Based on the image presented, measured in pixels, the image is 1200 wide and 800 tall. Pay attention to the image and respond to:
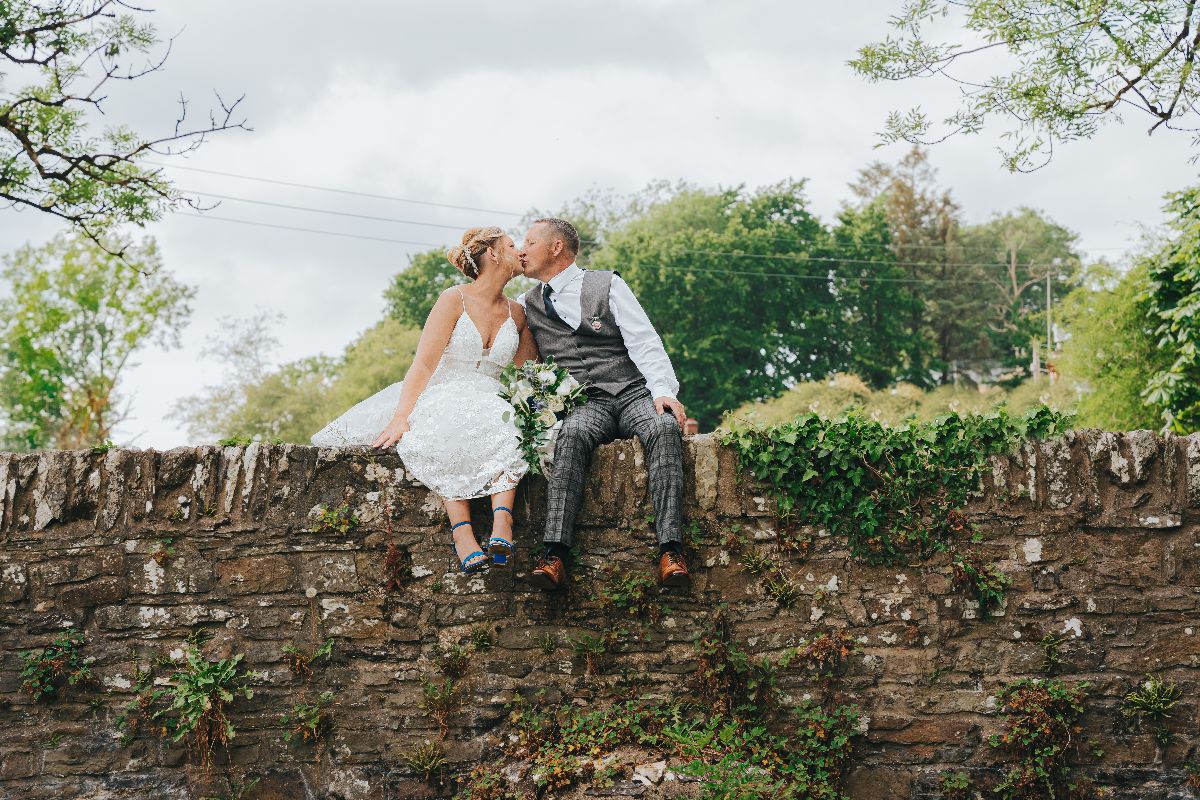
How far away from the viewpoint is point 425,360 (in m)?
5.61

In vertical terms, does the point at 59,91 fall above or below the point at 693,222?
below

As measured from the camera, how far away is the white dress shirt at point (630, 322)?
→ 548cm

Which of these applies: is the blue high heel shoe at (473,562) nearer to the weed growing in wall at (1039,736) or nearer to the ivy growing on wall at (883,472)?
the ivy growing on wall at (883,472)

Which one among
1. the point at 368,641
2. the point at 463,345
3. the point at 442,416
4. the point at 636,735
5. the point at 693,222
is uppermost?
the point at 693,222

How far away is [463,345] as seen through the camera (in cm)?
569

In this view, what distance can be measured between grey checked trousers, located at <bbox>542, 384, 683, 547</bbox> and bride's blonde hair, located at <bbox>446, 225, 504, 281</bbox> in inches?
40.3

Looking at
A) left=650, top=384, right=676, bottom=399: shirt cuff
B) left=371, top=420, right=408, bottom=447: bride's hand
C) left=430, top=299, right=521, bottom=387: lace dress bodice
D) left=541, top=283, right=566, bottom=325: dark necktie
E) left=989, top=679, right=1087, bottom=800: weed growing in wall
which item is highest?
left=541, top=283, right=566, bottom=325: dark necktie

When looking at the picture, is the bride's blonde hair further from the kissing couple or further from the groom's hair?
the groom's hair

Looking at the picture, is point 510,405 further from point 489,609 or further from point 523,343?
point 489,609

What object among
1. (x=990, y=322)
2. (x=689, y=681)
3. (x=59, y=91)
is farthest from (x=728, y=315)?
(x=689, y=681)

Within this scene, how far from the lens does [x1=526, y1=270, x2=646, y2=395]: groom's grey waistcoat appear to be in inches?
222

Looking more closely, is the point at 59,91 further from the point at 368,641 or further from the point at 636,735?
the point at 636,735

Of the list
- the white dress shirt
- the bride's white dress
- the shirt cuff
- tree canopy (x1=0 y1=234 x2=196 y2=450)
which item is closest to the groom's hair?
the white dress shirt

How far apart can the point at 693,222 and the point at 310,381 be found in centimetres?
1481
